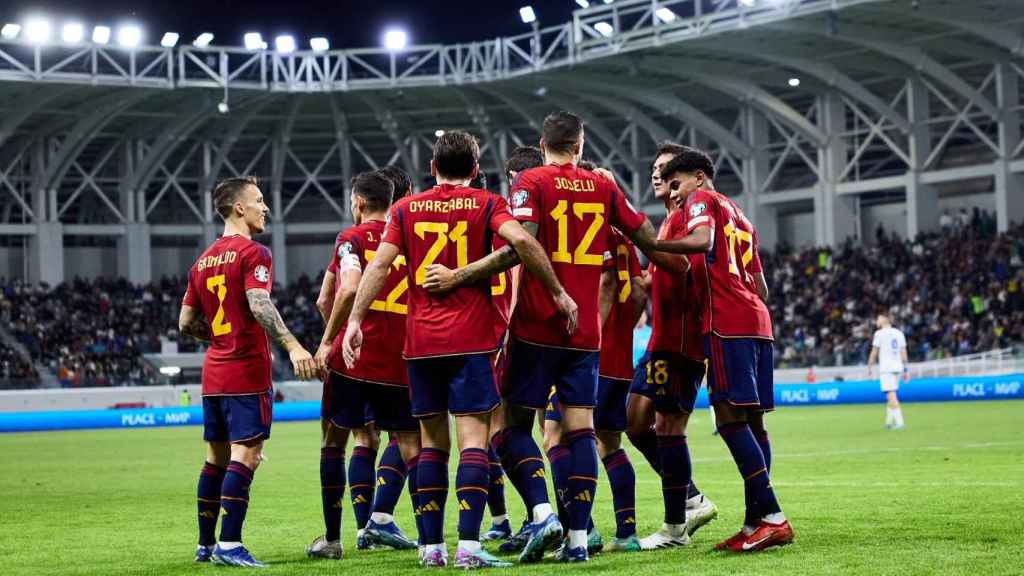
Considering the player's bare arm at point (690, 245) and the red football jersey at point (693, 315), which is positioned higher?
the player's bare arm at point (690, 245)

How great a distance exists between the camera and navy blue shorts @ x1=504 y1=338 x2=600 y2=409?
767 centimetres

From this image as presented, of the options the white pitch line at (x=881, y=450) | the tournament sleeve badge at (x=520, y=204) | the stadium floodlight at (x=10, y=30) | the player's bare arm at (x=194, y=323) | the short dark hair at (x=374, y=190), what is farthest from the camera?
the stadium floodlight at (x=10, y=30)

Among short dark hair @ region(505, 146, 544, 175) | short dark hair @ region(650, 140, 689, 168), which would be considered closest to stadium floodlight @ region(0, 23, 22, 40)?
short dark hair @ region(505, 146, 544, 175)

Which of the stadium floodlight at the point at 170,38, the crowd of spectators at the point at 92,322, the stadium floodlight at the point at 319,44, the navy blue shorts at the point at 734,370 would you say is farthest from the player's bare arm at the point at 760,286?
the crowd of spectators at the point at 92,322

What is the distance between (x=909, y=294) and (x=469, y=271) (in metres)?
36.7

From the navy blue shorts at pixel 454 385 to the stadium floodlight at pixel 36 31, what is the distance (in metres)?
35.9

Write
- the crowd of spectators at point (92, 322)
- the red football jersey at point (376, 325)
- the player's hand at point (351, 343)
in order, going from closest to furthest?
the player's hand at point (351, 343) < the red football jersey at point (376, 325) < the crowd of spectators at point (92, 322)

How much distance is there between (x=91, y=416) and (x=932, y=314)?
79.6ft

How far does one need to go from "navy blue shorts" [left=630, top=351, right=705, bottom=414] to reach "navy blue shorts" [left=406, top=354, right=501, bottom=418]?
4.39 feet

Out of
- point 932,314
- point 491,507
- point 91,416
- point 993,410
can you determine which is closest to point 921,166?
point 932,314

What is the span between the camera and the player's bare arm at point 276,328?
7.72 meters

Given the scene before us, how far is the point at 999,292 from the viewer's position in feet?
129

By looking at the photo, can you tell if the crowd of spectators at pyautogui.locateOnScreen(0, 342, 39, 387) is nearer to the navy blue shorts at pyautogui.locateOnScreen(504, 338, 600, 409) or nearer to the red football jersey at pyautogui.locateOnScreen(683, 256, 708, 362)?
the red football jersey at pyautogui.locateOnScreen(683, 256, 708, 362)

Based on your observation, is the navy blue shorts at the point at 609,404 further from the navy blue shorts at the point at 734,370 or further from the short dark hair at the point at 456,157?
the short dark hair at the point at 456,157
